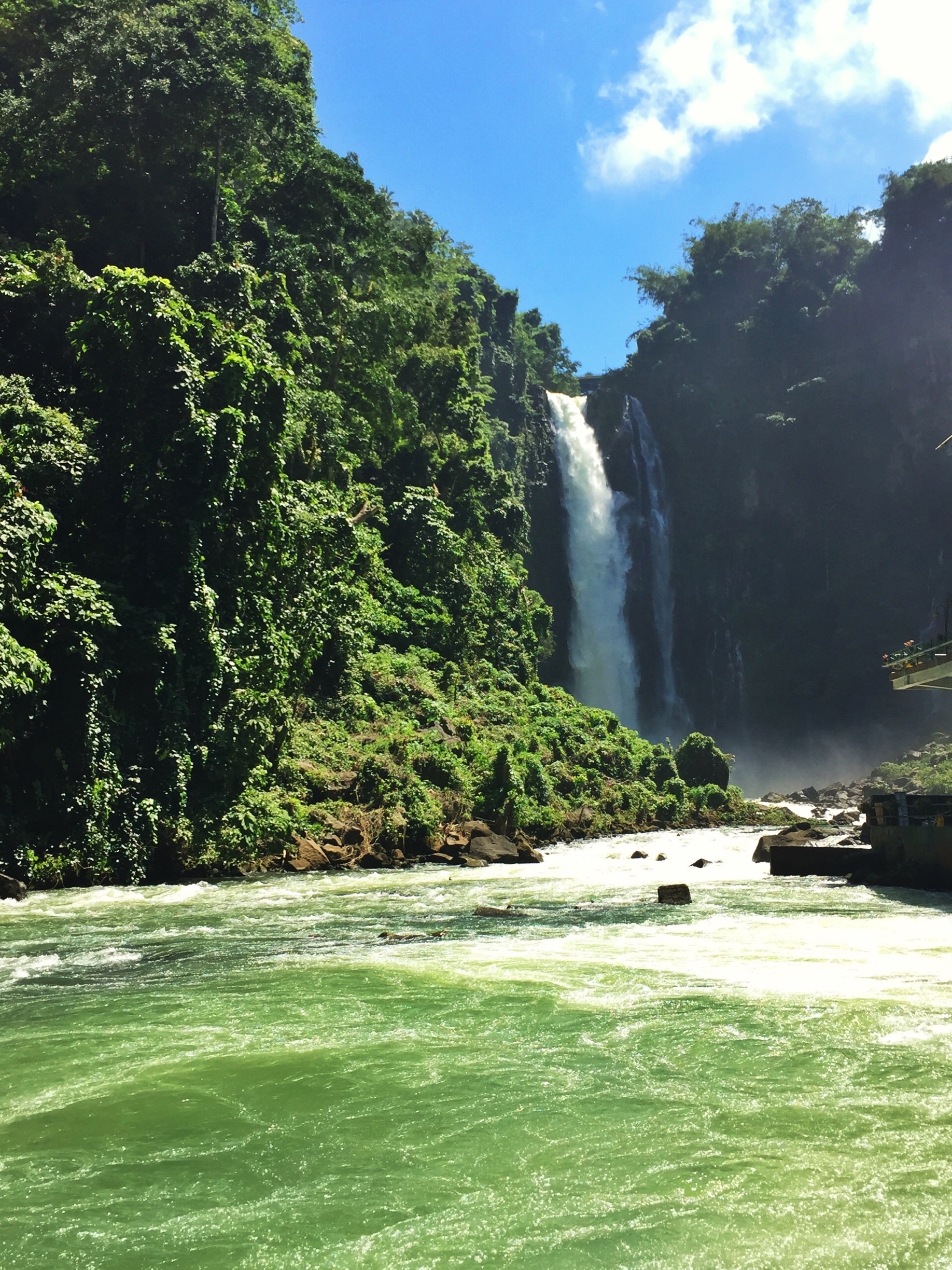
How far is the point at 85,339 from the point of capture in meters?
16.7

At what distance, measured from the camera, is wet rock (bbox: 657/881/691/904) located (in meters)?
13.1

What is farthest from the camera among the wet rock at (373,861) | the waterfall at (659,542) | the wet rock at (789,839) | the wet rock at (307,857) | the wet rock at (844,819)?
the waterfall at (659,542)

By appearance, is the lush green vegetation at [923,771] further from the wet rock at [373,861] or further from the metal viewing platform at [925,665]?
the wet rock at [373,861]

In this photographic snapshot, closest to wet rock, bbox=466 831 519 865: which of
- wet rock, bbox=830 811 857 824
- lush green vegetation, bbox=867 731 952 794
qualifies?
wet rock, bbox=830 811 857 824

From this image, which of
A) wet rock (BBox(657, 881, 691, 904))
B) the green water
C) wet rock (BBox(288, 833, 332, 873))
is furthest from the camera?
wet rock (BBox(288, 833, 332, 873))

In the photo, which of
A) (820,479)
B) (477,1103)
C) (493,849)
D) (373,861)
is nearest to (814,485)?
(820,479)

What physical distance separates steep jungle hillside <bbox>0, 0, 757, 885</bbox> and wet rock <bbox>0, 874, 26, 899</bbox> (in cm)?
97

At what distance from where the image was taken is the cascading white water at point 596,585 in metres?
48.4

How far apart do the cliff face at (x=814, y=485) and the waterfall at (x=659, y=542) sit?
42cm

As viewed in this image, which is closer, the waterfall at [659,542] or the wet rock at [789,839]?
the wet rock at [789,839]

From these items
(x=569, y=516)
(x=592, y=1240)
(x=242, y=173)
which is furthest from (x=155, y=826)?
(x=569, y=516)

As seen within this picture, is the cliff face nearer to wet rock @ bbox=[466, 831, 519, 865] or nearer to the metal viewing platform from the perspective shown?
the metal viewing platform

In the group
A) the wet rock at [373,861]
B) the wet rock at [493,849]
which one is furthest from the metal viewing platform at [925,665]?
the wet rock at [373,861]

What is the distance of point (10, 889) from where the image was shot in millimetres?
12359
